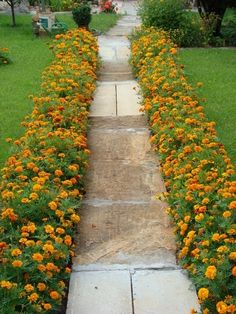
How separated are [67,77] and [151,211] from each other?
3301 millimetres

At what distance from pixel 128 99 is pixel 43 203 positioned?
174 inches

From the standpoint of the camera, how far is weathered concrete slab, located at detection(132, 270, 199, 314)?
3680 mm

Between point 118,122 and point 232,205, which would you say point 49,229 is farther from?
point 118,122

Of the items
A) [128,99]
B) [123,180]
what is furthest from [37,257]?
[128,99]

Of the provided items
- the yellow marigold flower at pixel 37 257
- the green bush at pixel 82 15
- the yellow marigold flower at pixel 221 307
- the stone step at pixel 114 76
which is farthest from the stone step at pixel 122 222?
the green bush at pixel 82 15

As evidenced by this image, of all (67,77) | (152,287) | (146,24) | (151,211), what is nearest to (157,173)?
(151,211)

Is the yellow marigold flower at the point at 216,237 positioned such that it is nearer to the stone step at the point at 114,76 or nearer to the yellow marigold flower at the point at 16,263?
the yellow marigold flower at the point at 16,263

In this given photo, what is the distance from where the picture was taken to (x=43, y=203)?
4223 millimetres

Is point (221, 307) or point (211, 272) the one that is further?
point (211, 272)

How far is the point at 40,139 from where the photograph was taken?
18.0ft

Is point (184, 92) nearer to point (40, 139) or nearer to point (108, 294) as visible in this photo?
point (40, 139)

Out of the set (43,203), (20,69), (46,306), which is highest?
(43,203)

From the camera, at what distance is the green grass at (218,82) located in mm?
7098

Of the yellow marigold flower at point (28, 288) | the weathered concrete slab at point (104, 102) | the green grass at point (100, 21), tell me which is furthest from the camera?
the green grass at point (100, 21)
